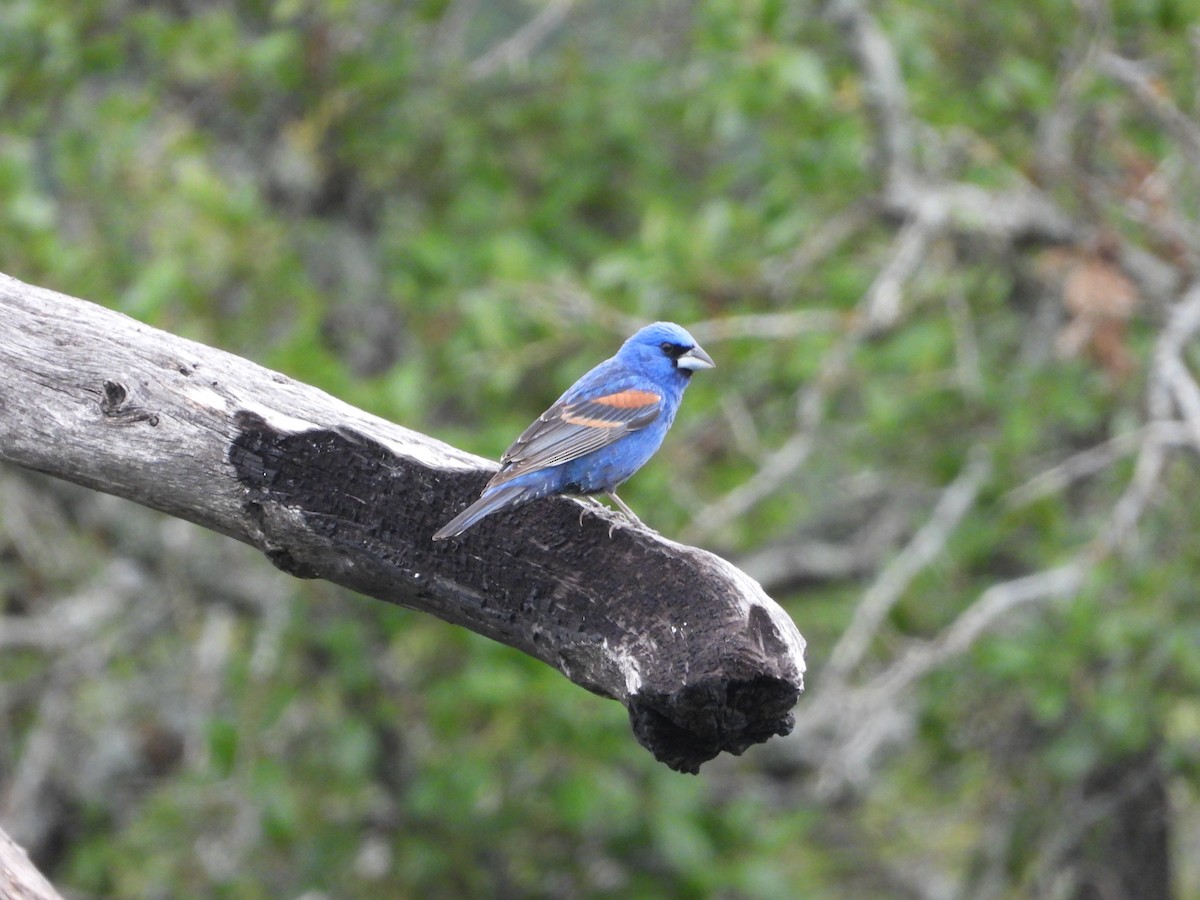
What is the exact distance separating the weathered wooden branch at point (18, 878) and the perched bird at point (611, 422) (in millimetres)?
1195

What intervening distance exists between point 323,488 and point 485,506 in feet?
1.03

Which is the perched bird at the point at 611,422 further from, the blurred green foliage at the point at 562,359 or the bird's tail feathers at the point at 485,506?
the blurred green foliage at the point at 562,359

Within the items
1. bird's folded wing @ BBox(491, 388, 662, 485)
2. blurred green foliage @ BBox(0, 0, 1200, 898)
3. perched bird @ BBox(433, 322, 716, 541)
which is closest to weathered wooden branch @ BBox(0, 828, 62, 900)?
perched bird @ BBox(433, 322, 716, 541)

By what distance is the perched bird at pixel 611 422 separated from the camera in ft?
12.6

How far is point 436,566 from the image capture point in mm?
2957

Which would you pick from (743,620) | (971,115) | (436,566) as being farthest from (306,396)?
(971,115)

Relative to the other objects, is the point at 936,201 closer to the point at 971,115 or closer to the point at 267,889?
the point at 971,115

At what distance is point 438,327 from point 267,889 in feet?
8.26

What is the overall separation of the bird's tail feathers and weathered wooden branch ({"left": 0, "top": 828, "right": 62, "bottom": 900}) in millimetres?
941

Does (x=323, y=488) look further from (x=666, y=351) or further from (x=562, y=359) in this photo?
(x=562, y=359)

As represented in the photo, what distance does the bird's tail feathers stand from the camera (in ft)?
9.70

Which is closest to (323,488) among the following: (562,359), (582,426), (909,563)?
(582,426)

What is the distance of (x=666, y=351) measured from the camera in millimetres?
4895

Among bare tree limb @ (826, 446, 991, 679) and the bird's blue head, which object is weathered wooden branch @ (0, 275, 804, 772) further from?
bare tree limb @ (826, 446, 991, 679)
